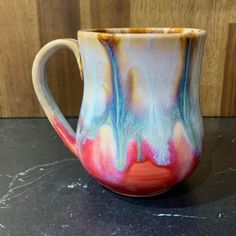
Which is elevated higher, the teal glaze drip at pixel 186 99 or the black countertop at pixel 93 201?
the teal glaze drip at pixel 186 99

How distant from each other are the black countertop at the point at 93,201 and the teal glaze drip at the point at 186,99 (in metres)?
0.07

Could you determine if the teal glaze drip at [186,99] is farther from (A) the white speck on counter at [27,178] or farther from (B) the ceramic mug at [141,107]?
(A) the white speck on counter at [27,178]

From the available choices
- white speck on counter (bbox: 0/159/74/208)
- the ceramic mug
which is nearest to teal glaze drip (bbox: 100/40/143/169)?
the ceramic mug

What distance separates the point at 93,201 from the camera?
356mm

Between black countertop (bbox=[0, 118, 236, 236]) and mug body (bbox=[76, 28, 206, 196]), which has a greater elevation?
mug body (bbox=[76, 28, 206, 196])

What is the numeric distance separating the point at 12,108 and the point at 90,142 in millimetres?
302

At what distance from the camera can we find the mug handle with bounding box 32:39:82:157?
13.6 inches

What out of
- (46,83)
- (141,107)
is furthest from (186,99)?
(46,83)

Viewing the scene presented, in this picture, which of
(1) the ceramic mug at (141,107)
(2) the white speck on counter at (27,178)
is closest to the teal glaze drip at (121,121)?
(1) the ceramic mug at (141,107)

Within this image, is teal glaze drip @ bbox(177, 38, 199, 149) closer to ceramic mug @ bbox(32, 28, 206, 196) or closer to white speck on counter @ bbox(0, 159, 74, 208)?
ceramic mug @ bbox(32, 28, 206, 196)

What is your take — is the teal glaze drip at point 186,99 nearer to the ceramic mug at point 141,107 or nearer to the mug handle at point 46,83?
the ceramic mug at point 141,107

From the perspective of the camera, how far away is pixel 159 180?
1.05 ft

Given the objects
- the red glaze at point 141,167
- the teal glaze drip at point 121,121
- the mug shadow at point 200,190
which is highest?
the teal glaze drip at point 121,121

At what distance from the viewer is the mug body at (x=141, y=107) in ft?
0.96
